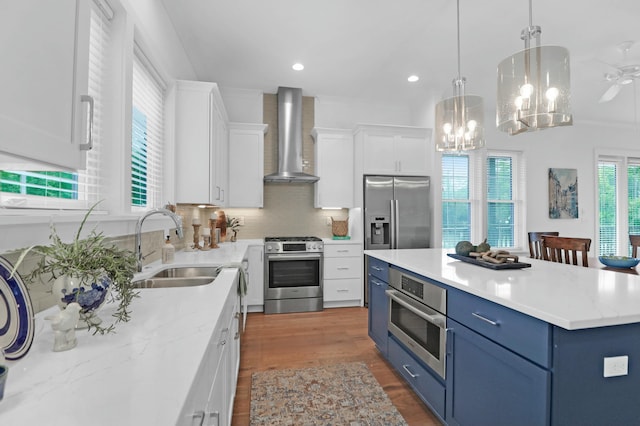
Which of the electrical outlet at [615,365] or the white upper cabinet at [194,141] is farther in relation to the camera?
the white upper cabinet at [194,141]

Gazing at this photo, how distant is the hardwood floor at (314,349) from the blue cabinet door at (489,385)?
44 centimetres

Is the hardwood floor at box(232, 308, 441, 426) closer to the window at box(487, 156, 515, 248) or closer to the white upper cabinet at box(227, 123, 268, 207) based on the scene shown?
the white upper cabinet at box(227, 123, 268, 207)

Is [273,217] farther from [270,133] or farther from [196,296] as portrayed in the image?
[196,296]

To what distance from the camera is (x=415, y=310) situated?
195 centimetres

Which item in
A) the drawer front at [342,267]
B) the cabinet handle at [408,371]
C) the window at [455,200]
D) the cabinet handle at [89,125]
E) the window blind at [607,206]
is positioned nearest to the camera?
the cabinet handle at [89,125]

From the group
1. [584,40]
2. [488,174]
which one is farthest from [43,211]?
[488,174]

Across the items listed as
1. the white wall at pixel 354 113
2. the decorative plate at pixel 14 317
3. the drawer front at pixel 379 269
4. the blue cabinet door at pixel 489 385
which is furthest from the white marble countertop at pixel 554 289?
the white wall at pixel 354 113

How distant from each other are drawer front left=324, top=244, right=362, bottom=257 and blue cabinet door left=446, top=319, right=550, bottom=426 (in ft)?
8.14

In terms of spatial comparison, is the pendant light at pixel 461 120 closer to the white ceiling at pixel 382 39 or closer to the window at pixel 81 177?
the white ceiling at pixel 382 39

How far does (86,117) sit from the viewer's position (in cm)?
85

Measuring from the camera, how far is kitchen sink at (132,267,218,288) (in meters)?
1.73

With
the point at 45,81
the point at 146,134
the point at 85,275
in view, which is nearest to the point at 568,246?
the point at 85,275

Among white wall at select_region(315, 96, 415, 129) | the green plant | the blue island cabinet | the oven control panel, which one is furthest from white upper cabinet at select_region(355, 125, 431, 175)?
the green plant

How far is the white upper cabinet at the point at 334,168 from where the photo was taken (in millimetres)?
4277
